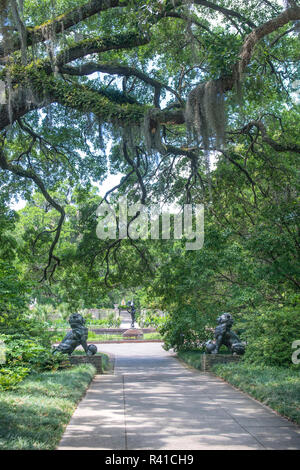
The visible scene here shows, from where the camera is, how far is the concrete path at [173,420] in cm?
505

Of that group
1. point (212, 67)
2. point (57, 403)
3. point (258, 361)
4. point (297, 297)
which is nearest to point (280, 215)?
point (297, 297)

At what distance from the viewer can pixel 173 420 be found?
6242 mm

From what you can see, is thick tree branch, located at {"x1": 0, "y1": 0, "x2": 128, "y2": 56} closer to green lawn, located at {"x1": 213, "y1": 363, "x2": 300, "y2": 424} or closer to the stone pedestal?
green lawn, located at {"x1": 213, "y1": 363, "x2": 300, "y2": 424}

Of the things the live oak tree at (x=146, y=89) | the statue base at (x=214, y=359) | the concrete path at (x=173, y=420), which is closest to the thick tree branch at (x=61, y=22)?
the live oak tree at (x=146, y=89)

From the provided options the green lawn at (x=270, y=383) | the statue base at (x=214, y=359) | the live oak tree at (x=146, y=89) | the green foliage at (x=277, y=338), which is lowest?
the statue base at (x=214, y=359)

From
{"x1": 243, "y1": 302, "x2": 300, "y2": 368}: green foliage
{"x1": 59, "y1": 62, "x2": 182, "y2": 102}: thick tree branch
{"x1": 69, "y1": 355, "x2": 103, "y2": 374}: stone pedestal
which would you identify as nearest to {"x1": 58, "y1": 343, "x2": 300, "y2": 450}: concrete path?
{"x1": 243, "y1": 302, "x2": 300, "y2": 368}: green foliage

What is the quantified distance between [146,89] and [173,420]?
8691 millimetres

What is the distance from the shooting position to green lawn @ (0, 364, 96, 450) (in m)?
4.66

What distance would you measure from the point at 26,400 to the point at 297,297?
5601 mm

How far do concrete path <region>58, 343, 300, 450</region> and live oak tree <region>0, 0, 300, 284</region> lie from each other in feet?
13.2

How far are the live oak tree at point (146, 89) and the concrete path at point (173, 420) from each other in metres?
4.03

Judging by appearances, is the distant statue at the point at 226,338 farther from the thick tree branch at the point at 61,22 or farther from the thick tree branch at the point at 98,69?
the thick tree branch at the point at 61,22

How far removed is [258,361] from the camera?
409 inches
